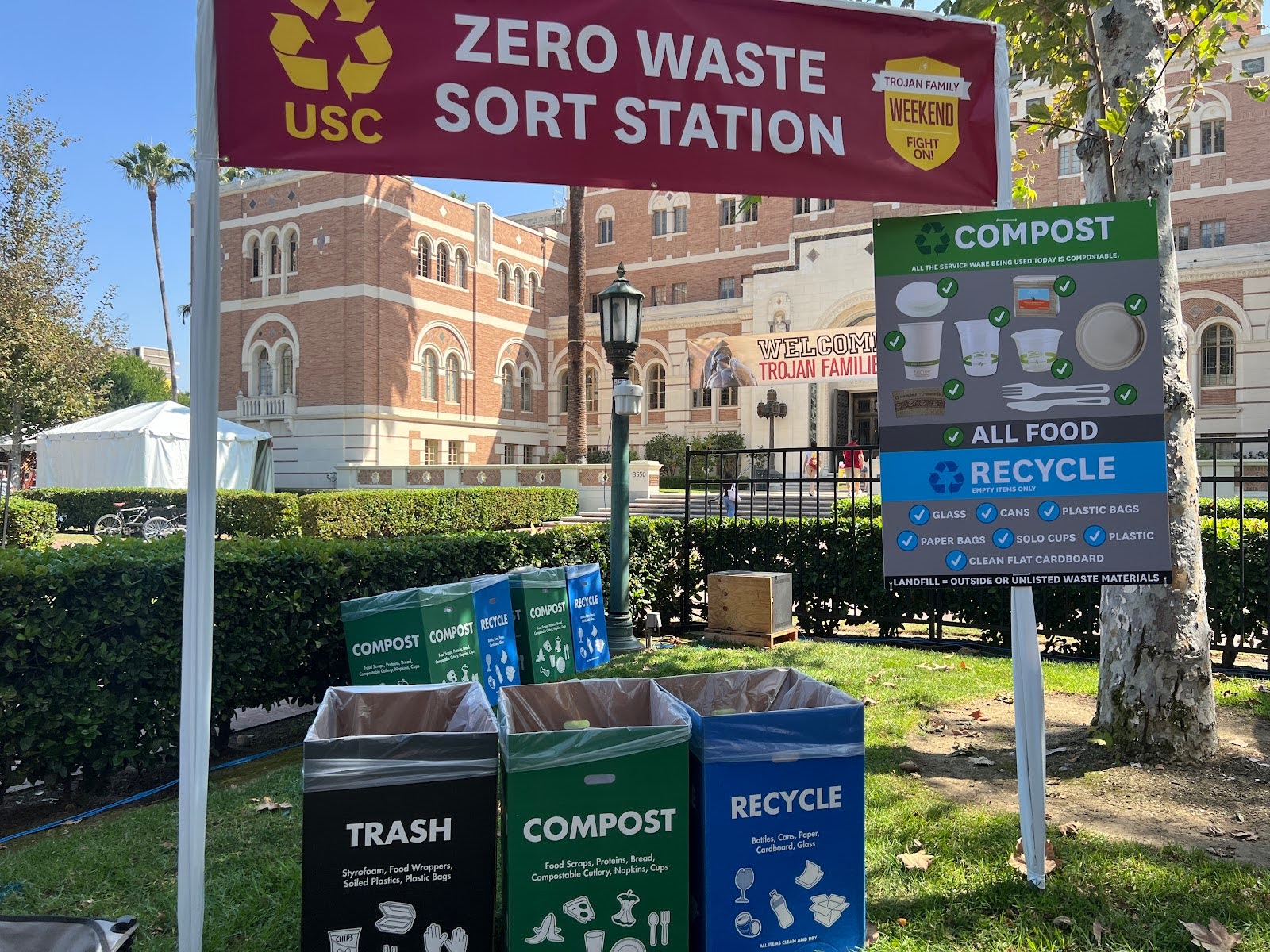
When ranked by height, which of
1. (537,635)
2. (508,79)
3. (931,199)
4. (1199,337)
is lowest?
(537,635)

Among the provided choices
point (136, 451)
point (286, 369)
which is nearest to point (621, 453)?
point (136, 451)

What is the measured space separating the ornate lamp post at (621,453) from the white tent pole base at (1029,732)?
17.0ft

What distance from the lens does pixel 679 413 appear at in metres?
38.1

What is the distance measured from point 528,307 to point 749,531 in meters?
32.7

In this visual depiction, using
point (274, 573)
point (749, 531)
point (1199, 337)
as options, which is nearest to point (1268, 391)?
point (1199, 337)

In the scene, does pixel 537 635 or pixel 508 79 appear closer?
pixel 508 79

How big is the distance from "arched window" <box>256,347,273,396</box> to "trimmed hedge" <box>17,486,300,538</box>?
1060 centimetres

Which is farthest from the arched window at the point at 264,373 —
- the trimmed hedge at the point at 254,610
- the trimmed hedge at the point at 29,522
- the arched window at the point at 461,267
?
the trimmed hedge at the point at 254,610

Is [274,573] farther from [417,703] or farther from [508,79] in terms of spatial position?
[508,79]

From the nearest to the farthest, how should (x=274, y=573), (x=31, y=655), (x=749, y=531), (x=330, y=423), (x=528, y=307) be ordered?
(x=31, y=655) < (x=274, y=573) < (x=749, y=531) < (x=330, y=423) < (x=528, y=307)

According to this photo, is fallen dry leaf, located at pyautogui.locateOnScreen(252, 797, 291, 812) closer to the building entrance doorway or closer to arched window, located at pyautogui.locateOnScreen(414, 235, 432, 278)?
the building entrance doorway

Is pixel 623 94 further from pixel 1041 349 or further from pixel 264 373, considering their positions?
pixel 264 373

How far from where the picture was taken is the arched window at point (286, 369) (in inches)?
1351

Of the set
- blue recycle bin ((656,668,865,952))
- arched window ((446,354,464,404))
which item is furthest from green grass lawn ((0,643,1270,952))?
arched window ((446,354,464,404))
